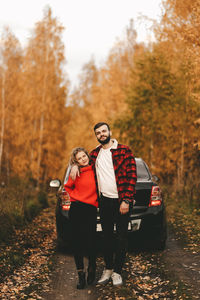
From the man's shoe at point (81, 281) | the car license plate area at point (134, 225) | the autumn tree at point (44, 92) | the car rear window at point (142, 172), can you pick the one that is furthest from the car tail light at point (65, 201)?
the autumn tree at point (44, 92)

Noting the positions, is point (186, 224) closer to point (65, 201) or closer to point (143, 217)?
point (143, 217)

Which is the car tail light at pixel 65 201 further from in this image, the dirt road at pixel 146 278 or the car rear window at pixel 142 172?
the car rear window at pixel 142 172

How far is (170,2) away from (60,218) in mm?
7696

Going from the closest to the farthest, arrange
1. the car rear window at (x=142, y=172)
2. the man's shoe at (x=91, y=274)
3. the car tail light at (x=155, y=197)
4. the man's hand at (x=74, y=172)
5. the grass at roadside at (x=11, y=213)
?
1. the man's hand at (x=74, y=172)
2. the man's shoe at (x=91, y=274)
3. the car tail light at (x=155, y=197)
4. the car rear window at (x=142, y=172)
5. the grass at roadside at (x=11, y=213)

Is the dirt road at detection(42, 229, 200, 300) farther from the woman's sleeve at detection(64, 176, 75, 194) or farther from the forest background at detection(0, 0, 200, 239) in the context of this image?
the forest background at detection(0, 0, 200, 239)

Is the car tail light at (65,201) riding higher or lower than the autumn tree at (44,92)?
lower

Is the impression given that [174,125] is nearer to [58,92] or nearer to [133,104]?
[133,104]

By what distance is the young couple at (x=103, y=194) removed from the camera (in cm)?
432

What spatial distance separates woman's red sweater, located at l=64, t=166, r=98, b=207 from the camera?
4320mm

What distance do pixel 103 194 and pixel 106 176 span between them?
0.24 metres

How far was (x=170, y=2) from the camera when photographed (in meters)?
10.3

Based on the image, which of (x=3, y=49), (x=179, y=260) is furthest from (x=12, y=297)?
(x=3, y=49)

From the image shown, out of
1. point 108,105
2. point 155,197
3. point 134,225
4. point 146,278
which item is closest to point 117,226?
point 146,278

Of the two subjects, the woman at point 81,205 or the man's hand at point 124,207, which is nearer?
the man's hand at point 124,207
